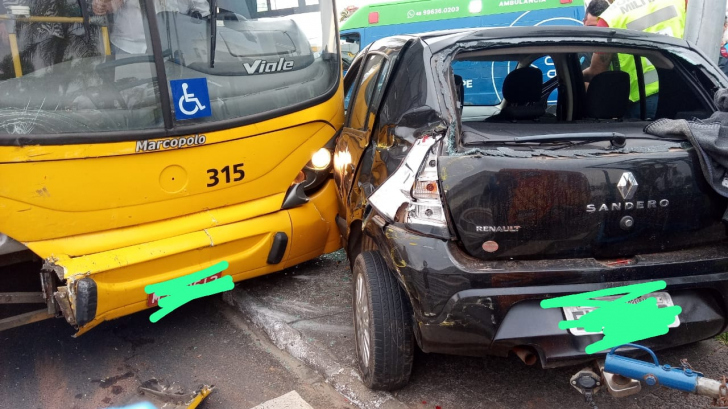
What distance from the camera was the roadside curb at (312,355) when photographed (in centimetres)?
293

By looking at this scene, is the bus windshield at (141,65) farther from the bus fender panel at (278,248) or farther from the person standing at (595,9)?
the person standing at (595,9)

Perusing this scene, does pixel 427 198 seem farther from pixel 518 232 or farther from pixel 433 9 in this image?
pixel 433 9

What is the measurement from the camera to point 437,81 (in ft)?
9.12

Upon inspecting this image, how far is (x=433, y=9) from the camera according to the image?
9.16 meters

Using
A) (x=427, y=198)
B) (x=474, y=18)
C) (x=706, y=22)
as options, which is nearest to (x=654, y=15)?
(x=706, y=22)

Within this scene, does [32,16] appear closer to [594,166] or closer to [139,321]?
[139,321]

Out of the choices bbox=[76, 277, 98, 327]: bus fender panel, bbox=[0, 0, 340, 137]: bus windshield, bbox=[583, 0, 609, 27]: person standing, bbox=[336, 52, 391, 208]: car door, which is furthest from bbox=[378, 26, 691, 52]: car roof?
bbox=[583, 0, 609, 27]: person standing

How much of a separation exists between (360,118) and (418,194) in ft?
4.37

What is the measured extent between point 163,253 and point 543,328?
82.3 inches

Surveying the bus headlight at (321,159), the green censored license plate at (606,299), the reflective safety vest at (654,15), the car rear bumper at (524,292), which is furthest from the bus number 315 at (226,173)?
the reflective safety vest at (654,15)

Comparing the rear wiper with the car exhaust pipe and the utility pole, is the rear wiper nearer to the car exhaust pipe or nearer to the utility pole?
the car exhaust pipe

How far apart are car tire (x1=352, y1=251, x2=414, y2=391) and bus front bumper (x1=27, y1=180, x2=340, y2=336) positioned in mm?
1040

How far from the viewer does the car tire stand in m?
2.75

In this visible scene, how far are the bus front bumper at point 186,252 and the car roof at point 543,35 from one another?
1.45m
